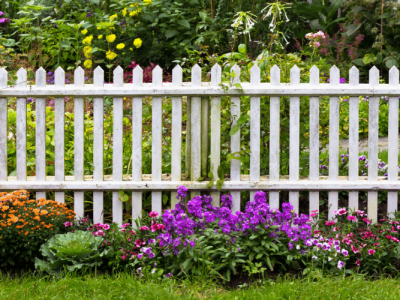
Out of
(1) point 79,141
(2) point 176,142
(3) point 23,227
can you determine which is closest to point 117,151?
(1) point 79,141

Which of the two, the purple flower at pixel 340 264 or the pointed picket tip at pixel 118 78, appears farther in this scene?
the pointed picket tip at pixel 118 78

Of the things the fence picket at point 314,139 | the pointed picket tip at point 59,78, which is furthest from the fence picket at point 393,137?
the pointed picket tip at point 59,78

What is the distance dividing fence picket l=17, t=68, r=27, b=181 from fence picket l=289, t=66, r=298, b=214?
1.98 metres

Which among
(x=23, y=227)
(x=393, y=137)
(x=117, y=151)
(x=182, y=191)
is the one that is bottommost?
(x=23, y=227)

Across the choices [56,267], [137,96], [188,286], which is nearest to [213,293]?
[188,286]

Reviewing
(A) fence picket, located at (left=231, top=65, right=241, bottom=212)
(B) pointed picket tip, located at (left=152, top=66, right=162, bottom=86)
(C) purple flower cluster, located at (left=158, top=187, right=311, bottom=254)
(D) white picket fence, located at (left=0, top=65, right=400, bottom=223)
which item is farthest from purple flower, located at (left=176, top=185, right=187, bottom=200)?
(B) pointed picket tip, located at (left=152, top=66, right=162, bottom=86)

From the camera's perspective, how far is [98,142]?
376 cm

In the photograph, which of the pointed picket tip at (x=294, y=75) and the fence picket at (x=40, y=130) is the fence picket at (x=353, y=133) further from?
the fence picket at (x=40, y=130)

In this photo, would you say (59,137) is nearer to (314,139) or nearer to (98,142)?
(98,142)

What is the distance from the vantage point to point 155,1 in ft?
25.1

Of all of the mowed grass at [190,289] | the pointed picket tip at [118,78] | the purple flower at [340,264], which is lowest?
the mowed grass at [190,289]

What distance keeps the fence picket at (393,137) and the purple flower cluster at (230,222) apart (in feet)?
2.77

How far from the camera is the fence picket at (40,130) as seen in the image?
146 inches

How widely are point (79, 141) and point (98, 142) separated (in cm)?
15
